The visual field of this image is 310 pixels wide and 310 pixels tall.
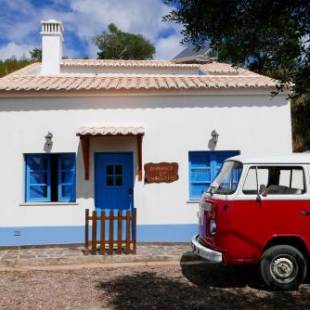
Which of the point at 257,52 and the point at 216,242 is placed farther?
the point at 216,242

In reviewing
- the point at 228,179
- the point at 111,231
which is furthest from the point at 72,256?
the point at 228,179

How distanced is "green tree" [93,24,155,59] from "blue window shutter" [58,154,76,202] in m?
34.1

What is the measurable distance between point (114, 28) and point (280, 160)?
4260 cm

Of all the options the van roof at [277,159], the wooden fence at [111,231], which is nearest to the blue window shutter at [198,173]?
the wooden fence at [111,231]

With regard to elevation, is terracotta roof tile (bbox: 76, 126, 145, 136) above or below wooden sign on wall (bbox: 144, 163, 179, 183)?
above

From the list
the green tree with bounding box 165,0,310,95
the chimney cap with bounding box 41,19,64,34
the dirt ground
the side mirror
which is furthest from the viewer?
the chimney cap with bounding box 41,19,64,34

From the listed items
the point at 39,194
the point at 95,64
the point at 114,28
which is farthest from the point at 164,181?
the point at 114,28

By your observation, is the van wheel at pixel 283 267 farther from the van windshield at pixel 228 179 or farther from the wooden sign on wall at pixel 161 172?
the wooden sign on wall at pixel 161 172

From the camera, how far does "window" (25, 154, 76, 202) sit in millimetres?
10359

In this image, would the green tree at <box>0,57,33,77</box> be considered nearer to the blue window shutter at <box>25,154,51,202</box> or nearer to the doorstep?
the blue window shutter at <box>25,154,51,202</box>

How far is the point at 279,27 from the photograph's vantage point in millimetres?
3705

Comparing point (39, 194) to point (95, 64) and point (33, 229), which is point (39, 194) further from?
point (95, 64)

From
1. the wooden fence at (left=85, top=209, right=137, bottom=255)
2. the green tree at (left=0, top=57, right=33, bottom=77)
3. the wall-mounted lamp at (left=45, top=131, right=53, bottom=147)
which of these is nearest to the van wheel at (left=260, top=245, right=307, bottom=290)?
the wooden fence at (left=85, top=209, right=137, bottom=255)

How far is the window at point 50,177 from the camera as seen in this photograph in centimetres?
1036
